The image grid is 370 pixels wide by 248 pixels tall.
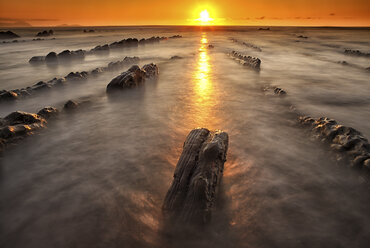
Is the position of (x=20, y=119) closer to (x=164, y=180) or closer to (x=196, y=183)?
(x=164, y=180)

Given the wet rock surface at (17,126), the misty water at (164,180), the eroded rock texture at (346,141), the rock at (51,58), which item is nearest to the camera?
the misty water at (164,180)

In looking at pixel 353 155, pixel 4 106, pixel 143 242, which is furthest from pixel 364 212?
pixel 4 106

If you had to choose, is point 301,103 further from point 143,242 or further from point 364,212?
point 143,242

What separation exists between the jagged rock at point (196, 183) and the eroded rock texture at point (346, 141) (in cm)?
161

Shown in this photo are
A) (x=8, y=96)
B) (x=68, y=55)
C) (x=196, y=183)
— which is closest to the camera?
(x=196, y=183)

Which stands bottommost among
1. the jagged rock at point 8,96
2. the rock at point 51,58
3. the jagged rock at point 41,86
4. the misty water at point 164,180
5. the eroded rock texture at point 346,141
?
the misty water at point 164,180

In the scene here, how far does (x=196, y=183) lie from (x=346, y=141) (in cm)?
229

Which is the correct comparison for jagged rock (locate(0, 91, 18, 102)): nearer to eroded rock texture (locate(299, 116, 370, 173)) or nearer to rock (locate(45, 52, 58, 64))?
eroded rock texture (locate(299, 116, 370, 173))

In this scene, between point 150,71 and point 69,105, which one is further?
point 150,71

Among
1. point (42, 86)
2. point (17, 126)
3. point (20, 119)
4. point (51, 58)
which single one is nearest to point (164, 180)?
point (17, 126)

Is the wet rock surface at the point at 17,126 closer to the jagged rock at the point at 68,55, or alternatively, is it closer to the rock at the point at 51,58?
the rock at the point at 51,58

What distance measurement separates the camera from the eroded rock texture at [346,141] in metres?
2.64

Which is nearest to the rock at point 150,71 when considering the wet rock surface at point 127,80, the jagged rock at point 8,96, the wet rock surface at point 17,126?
the wet rock surface at point 127,80

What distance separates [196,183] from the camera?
6.86 ft
